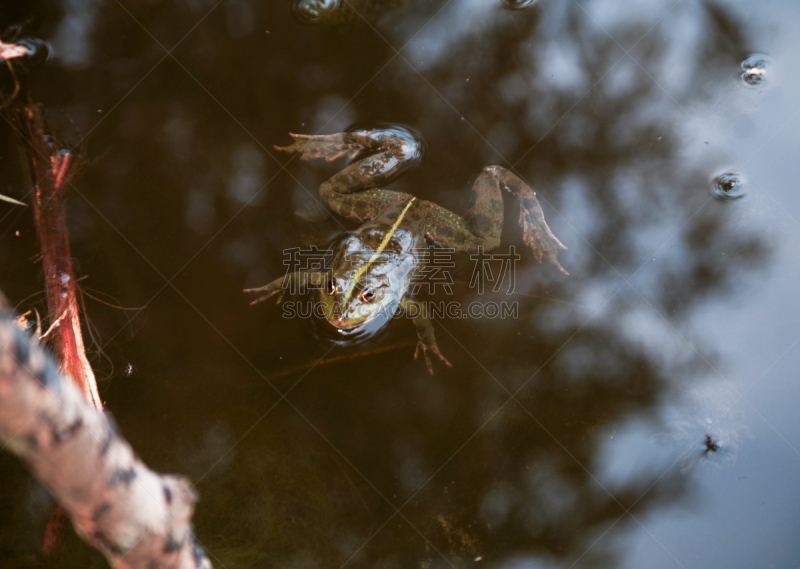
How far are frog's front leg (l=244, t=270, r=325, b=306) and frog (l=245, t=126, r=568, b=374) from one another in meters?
0.01

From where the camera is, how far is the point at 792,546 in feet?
12.0

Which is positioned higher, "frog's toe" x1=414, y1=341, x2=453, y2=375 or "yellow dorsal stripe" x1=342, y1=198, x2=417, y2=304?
"yellow dorsal stripe" x1=342, y1=198, x2=417, y2=304

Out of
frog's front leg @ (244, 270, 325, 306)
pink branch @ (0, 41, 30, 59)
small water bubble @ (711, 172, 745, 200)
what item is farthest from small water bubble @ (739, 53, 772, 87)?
pink branch @ (0, 41, 30, 59)

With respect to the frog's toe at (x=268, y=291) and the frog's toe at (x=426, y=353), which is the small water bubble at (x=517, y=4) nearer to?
the frog's toe at (x=426, y=353)

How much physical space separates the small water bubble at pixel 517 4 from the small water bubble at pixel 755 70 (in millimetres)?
2496

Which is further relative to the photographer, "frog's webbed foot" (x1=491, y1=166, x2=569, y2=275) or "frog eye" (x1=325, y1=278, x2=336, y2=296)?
"frog's webbed foot" (x1=491, y1=166, x2=569, y2=275)

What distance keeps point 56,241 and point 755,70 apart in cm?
762

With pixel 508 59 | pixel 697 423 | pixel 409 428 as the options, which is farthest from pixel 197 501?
pixel 508 59

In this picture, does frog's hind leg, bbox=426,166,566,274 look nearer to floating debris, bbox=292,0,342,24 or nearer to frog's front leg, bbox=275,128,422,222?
frog's front leg, bbox=275,128,422,222

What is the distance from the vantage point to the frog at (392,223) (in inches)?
169

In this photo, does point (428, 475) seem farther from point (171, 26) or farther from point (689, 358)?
point (171, 26)

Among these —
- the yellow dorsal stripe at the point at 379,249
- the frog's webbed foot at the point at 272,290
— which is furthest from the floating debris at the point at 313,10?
the frog's webbed foot at the point at 272,290

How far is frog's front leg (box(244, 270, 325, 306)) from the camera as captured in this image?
4324mm

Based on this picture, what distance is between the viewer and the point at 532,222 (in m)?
4.72
